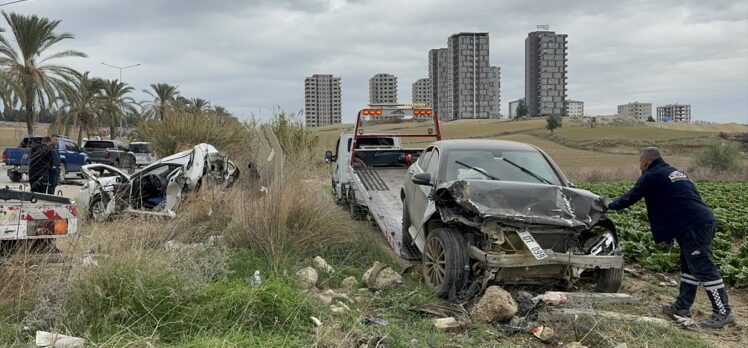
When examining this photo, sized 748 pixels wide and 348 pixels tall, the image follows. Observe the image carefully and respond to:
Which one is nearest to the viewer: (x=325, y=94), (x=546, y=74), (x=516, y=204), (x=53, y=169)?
(x=516, y=204)

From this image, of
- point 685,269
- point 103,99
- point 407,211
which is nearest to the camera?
point 685,269

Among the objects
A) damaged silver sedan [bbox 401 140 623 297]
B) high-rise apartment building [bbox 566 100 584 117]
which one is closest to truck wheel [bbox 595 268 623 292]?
damaged silver sedan [bbox 401 140 623 297]

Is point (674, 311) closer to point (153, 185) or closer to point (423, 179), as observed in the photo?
point (423, 179)

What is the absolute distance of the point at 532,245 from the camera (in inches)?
225

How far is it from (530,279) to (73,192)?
16.4 metres

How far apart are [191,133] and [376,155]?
1190 cm

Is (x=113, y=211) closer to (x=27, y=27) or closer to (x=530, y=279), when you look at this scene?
(x=530, y=279)

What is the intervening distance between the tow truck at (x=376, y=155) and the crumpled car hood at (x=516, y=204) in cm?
442

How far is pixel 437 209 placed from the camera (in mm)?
6406

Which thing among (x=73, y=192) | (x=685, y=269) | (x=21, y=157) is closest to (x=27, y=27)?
(x=21, y=157)

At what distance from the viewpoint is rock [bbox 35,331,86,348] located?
13.4 feet

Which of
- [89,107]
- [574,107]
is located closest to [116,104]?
[89,107]

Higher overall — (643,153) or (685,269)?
(643,153)

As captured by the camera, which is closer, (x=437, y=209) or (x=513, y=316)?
(x=513, y=316)
